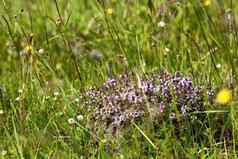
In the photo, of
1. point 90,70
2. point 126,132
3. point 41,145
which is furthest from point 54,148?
point 90,70

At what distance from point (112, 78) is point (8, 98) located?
496 millimetres

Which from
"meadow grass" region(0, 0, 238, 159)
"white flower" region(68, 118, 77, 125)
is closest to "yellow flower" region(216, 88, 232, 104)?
"meadow grass" region(0, 0, 238, 159)

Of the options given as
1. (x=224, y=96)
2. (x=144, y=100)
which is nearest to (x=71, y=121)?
(x=144, y=100)

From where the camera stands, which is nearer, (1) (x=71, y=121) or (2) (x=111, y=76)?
(1) (x=71, y=121)

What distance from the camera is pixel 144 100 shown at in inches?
113

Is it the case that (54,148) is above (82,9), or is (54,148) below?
below

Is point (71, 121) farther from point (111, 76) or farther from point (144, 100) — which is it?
point (111, 76)

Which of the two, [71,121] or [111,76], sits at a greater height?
[111,76]

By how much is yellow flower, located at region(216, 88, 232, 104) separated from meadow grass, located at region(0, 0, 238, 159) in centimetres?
3

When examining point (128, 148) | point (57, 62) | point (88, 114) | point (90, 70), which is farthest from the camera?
point (57, 62)

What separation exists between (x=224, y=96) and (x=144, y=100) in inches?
11.9

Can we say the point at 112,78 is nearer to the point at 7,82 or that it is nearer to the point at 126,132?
the point at 126,132

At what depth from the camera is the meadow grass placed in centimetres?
279

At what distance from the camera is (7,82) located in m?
3.82
